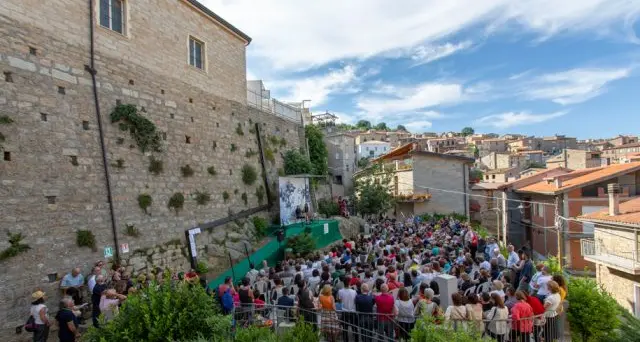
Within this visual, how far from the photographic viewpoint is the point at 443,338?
5.06 meters

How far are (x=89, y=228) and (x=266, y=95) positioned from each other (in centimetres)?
1449

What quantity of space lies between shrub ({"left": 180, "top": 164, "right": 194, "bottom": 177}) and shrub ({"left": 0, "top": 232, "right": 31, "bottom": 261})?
6.10m

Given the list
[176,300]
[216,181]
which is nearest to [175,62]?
[216,181]

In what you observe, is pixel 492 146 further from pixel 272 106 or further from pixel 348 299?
pixel 348 299

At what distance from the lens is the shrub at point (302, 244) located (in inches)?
685

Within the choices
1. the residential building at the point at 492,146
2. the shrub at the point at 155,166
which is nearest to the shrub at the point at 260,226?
the shrub at the point at 155,166

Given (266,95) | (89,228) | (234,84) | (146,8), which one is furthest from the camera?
(266,95)

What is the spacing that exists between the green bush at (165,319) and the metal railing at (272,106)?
15008 millimetres

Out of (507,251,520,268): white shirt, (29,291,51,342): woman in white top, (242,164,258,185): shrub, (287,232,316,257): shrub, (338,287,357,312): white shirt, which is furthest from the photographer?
(242,164,258,185): shrub

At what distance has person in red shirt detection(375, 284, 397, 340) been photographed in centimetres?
711

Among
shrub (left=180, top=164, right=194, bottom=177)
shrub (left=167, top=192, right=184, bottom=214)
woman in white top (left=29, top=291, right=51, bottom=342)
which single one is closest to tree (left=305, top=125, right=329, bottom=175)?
shrub (left=180, top=164, right=194, bottom=177)

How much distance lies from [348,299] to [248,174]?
1181 centimetres

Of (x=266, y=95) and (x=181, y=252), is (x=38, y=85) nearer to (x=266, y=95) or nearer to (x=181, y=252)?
(x=181, y=252)

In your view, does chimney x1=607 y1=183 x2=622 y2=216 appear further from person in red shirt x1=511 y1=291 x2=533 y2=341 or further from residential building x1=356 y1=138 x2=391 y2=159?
residential building x1=356 y1=138 x2=391 y2=159
